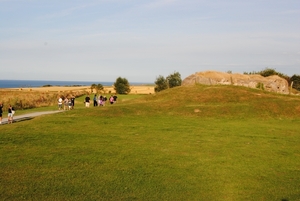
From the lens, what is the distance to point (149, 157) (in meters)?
18.5

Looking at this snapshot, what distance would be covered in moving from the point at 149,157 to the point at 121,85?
298 ft

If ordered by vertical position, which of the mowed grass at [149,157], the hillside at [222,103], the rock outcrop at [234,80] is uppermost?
the rock outcrop at [234,80]

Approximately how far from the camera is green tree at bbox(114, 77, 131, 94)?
108625 mm

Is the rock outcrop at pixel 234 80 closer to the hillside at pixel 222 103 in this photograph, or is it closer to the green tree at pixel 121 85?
the hillside at pixel 222 103

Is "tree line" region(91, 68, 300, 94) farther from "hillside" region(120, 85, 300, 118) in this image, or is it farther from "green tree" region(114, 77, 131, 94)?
"hillside" region(120, 85, 300, 118)

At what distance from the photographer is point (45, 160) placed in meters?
17.6

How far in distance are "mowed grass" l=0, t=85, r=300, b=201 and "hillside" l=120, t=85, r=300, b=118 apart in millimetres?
1412

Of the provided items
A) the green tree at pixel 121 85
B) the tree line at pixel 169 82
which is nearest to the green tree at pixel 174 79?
the tree line at pixel 169 82

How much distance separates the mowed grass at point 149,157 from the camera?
13906 mm

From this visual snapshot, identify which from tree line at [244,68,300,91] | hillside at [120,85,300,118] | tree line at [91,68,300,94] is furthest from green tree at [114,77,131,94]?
hillside at [120,85,300,118]

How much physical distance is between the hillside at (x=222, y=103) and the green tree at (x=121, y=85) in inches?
2480

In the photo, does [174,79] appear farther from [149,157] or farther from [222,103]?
[149,157]

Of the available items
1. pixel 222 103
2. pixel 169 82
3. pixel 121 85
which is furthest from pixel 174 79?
pixel 222 103

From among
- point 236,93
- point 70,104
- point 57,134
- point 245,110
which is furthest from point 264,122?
point 70,104
